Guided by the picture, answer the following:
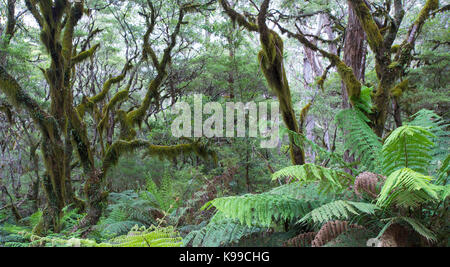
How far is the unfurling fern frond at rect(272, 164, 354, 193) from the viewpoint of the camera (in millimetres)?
1543

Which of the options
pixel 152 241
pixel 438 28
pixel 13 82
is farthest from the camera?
pixel 438 28

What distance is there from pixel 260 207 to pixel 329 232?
1.28 feet

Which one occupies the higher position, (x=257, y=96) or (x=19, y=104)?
(x=257, y=96)

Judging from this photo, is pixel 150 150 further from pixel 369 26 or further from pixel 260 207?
→ pixel 260 207

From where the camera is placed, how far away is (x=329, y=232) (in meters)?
1.51

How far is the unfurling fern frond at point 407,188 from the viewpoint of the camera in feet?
3.86

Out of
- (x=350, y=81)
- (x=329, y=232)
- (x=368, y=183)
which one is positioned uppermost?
(x=350, y=81)

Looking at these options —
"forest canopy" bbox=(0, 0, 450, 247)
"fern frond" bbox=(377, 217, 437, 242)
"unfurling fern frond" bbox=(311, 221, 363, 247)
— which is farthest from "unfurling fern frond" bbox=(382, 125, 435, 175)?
"unfurling fern frond" bbox=(311, 221, 363, 247)

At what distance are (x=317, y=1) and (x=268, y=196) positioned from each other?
598 centimetres

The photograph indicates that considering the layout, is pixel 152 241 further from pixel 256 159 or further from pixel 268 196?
pixel 256 159

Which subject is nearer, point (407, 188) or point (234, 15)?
point (407, 188)

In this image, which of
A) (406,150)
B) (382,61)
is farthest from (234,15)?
(406,150)

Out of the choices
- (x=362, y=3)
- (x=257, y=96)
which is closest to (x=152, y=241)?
(x=362, y=3)
